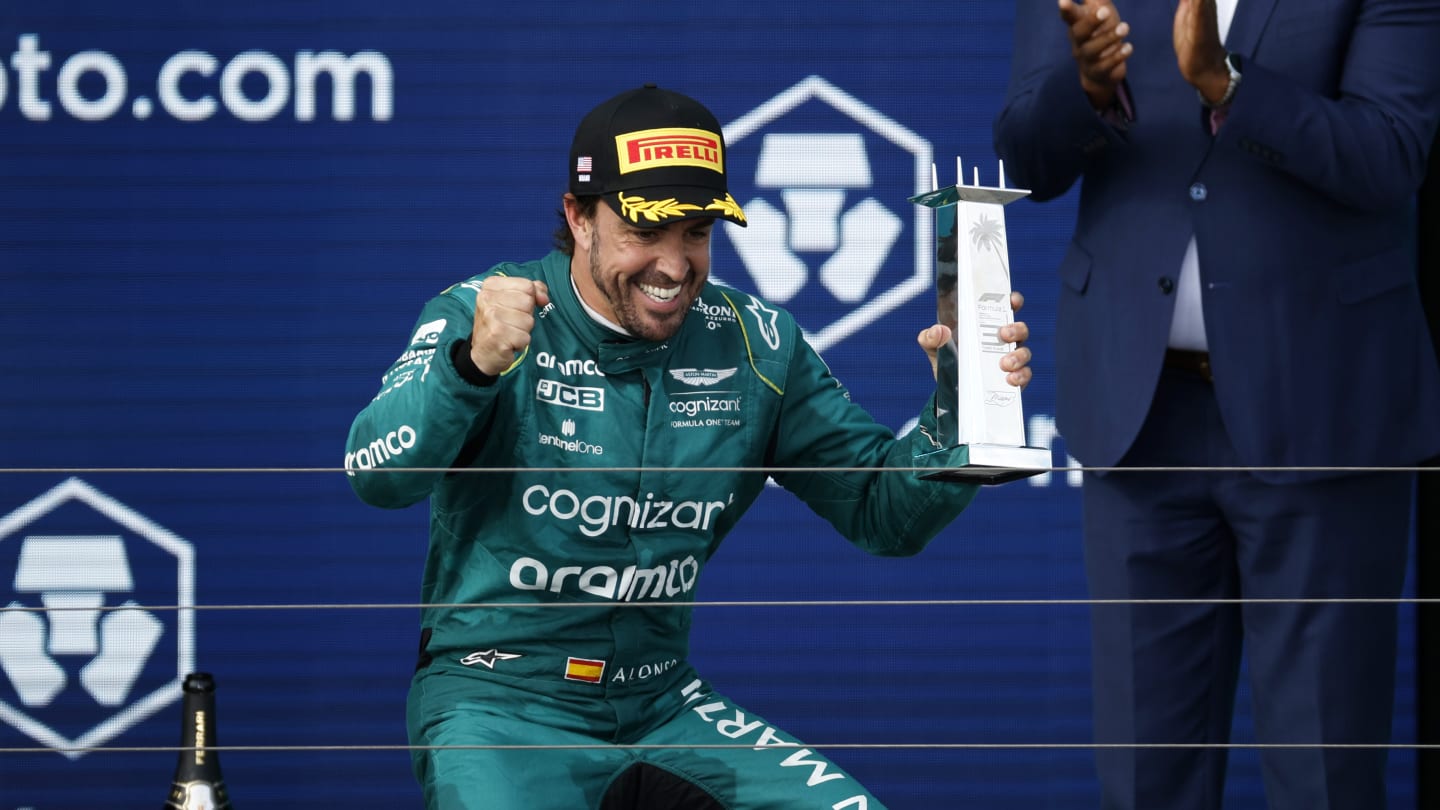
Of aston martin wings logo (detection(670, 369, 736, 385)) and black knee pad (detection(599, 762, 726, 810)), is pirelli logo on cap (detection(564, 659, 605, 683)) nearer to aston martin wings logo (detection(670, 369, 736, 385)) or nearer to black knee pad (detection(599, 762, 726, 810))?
black knee pad (detection(599, 762, 726, 810))

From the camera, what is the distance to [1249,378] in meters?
2.27

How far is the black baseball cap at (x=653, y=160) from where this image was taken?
79.7 inches

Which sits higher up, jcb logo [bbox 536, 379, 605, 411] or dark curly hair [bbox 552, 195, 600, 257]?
dark curly hair [bbox 552, 195, 600, 257]

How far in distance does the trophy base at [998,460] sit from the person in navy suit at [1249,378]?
55 cm

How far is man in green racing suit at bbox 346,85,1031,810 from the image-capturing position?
2029 mm

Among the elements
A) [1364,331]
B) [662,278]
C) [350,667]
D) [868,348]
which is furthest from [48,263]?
[1364,331]

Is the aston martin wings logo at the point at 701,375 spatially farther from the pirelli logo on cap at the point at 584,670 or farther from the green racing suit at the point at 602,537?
the pirelli logo on cap at the point at 584,670

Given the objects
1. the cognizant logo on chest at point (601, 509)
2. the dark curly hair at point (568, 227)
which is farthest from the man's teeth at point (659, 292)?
the cognizant logo on chest at point (601, 509)

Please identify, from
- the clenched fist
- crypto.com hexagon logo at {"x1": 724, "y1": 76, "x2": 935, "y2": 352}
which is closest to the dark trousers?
the clenched fist

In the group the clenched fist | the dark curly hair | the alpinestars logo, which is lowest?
the alpinestars logo

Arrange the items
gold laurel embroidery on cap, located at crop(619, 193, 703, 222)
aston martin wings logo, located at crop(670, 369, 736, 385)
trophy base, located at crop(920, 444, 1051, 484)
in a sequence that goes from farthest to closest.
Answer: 1. aston martin wings logo, located at crop(670, 369, 736, 385)
2. gold laurel embroidery on cap, located at crop(619, 193, 703, 222)
3. trophy base, located at crop(920, 444, 1051, 484)

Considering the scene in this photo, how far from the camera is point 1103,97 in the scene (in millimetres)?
2268

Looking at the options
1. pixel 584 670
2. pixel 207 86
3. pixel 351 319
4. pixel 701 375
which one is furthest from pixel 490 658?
pixel 207 86

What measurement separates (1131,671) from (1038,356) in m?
1.02
